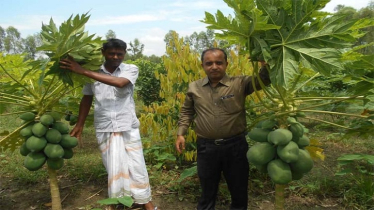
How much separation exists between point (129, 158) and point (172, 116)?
1.06 m

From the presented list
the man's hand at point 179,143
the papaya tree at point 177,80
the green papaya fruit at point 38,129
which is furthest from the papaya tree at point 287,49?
the green papaya fruit at point 38,129

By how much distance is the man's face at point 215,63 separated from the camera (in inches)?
95.1

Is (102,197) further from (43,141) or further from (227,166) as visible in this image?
(227,166)

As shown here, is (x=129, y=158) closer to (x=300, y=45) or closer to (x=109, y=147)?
(x=109, y=147)

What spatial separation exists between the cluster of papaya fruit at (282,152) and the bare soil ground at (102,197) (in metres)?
1.37

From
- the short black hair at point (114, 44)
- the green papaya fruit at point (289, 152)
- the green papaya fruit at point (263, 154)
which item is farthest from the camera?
the short black hair at point (114, 44)

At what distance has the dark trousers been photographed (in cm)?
247

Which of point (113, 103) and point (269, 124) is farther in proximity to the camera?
point (113, 103)

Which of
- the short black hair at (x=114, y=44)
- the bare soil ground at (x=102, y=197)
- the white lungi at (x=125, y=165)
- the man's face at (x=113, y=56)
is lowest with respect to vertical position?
the bare soil ground at (x=102, y=197)

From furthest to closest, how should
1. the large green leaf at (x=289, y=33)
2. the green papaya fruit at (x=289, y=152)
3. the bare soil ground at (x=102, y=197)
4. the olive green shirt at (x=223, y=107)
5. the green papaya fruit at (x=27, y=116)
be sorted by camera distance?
the bare soil ground at (x=102, y=197), the green papaya fruit at (x=27, y=116), the olive green shirt at (x=223, y=107), the green papaya fruit at (x=289, y=152), the large green leaf at (x=289, y=33)

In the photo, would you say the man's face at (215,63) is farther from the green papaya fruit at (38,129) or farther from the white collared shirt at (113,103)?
the green papaya fruit at (38,129)

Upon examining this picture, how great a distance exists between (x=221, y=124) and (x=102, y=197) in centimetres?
175

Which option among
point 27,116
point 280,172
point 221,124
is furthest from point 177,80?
point 280,172

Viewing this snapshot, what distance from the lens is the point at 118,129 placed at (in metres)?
2.79
